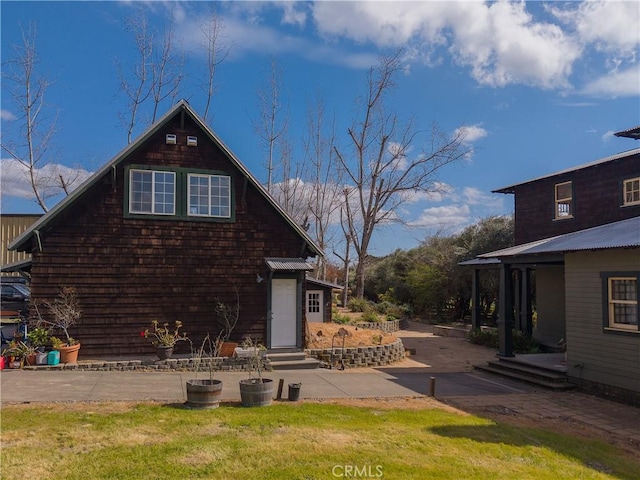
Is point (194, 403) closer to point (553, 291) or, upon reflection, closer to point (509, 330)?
point (509, 330)

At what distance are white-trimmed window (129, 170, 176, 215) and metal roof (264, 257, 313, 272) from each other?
3.18m

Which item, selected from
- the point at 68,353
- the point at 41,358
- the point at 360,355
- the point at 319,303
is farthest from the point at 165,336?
the point at 319,303

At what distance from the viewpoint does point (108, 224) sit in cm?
1373

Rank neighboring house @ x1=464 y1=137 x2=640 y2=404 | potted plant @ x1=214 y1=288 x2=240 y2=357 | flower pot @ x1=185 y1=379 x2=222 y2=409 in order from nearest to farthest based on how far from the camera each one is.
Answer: flower pot @ x1=185 y1=379 x2=222 y2=409, neighboring house @ x1=464 y1=137 x2=640 y2=404, potted plant @ x1=214 y1=288 x2=240 y2=357

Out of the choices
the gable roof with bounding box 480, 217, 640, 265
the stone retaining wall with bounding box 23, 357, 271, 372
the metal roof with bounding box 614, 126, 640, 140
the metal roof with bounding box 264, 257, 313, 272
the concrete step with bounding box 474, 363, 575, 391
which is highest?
the metal roof with bounding box 614, 126, 640, 140

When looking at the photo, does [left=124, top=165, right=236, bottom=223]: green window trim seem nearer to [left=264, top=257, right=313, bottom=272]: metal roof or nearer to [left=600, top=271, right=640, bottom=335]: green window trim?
[left=264, top=257, right=313, bottom=272]: metal roof

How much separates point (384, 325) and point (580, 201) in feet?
39.9

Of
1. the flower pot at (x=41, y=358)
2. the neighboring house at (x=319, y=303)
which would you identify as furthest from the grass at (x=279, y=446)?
the neighboring house at (x=319, y=303)

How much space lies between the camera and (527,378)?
45.4ft

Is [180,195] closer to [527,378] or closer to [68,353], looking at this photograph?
[68,353]

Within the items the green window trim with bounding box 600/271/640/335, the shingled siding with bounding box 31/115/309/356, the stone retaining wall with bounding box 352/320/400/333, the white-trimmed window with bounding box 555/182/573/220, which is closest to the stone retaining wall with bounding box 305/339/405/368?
the shingled siding with bounding box 31/115/309/356

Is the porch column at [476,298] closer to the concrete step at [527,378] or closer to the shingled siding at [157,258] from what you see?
the concrete step at [527,378]

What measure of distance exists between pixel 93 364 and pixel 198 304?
10.2 feet

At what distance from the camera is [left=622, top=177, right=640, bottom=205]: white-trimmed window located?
16516 millimetres
